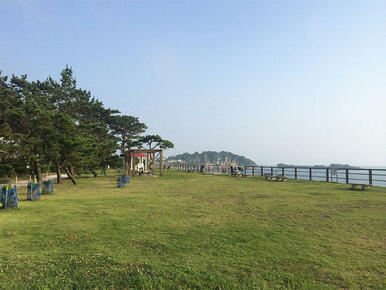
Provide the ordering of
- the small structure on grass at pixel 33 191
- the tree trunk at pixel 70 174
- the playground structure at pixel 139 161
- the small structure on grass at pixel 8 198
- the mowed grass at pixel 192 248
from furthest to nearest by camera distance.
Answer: the playground structure at pixel 139 161, the tree trunk at pixel 70 174, the small structure on grass at pixel 33 191, the small structure on grass at pixel 8 198, the mowed grass at pixel 192 248

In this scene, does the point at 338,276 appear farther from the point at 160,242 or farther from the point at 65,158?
the point at 65,158

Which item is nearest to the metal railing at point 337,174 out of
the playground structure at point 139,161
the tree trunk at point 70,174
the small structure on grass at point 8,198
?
the playground structure at point 139,161

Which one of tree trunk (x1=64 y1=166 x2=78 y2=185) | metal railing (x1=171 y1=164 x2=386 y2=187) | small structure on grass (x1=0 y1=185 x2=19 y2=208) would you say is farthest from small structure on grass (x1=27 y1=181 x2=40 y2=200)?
metal railing (x1=171 y1=164 x2=386 y2=187)

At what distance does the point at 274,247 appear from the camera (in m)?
4.43

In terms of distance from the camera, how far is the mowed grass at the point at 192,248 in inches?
128

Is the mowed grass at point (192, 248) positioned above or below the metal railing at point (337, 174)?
below

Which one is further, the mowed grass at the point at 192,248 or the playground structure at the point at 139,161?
the playground structure at the point at 139,161

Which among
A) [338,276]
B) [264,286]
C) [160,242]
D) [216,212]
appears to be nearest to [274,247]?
[338,276]

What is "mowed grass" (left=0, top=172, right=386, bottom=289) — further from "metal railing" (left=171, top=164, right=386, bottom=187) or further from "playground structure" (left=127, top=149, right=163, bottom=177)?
"playground structure" (left=127, top=149, right=163, bottom=177)

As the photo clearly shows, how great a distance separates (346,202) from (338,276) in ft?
22.7

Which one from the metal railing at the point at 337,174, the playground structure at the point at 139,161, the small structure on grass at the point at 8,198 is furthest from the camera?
the playground structure at the point at 139,161

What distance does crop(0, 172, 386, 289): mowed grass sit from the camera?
10.6 ft

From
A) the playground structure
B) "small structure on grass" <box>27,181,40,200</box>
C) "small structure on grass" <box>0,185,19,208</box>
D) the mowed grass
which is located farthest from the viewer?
the playground structure

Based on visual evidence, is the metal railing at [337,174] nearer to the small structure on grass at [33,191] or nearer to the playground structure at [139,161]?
the playground structure at [139,161]
